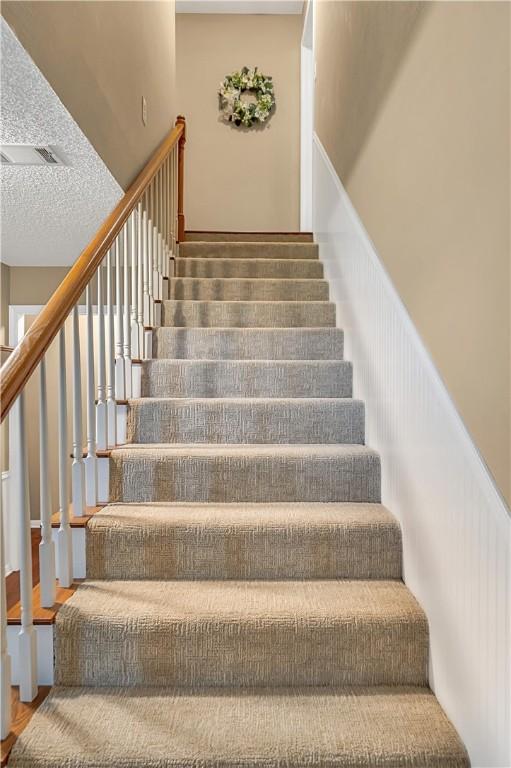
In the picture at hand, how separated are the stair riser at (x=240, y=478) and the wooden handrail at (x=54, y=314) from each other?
61 cm

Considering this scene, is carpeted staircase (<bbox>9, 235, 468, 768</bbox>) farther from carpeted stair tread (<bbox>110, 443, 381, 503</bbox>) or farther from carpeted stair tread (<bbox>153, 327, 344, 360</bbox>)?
carpeted stair tread (<bbox>153, 327, 344, 360</bbox>)

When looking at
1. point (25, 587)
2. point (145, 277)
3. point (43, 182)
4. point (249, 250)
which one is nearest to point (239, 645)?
point (25, 587)

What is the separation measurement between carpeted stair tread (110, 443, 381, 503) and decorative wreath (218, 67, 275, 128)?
4.12 m

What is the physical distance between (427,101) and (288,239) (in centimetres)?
284

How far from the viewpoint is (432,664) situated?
153 centimetres

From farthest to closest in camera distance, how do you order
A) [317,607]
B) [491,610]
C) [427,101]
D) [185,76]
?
1. [185,76]
2. [317,607]
3. [427,101]
4. [491,610]

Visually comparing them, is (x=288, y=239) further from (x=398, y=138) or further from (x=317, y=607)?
(x=317, y=607)

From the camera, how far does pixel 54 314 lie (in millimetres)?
1604

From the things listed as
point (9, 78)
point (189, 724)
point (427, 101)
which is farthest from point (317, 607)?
point (9, 78)

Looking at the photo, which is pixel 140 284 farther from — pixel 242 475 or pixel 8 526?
pixel 8 526

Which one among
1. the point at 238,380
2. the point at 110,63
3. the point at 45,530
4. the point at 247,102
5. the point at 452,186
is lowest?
the point at 45,530

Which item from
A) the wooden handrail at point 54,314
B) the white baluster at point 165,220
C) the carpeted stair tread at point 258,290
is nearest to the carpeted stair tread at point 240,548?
the wooden handrail at point 54,314

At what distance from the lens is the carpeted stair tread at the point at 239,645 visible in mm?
1540

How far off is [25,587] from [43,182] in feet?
5.80
